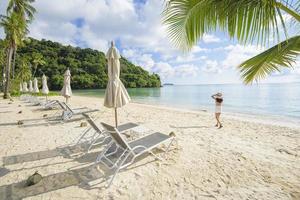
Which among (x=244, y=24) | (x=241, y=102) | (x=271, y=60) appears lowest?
(x=241, y=102)

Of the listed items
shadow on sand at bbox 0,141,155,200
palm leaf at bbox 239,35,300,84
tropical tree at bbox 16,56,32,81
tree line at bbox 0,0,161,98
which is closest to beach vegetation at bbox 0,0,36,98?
tree line at bbox 0,0,161,98

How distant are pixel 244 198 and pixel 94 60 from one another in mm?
64711

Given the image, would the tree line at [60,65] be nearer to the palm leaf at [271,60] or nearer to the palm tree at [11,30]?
the palm tree at [11,30]

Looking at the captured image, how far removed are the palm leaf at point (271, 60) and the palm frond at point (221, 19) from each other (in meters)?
0.25

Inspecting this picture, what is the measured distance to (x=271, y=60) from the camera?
6.72 ft

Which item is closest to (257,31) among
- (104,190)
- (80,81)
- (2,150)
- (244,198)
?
(244,198)

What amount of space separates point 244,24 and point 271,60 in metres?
0.53

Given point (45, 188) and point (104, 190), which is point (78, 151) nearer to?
point (45, 188)

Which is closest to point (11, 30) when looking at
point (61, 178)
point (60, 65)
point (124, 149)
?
point (61, 178)

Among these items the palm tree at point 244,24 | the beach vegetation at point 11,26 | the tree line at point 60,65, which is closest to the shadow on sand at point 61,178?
the palm tree at point 244,24

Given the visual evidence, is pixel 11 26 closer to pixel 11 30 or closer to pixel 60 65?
pixel 11 30

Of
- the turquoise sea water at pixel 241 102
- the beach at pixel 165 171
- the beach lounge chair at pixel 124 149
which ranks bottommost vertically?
the turquoise sea water at pixel 241 102

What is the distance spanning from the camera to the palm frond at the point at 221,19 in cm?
164

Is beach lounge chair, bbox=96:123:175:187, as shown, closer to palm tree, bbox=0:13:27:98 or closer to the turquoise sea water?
the turquoise sea water
